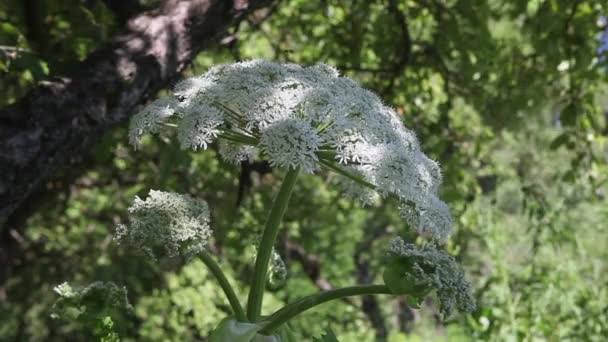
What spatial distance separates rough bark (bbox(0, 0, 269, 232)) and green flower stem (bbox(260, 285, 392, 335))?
0.65 m

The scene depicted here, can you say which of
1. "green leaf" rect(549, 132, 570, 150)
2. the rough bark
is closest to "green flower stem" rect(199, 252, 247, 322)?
the rough bark

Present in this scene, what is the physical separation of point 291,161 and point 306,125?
0.07 metres

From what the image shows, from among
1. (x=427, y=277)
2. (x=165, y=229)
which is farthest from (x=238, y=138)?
(x=427, y=277)

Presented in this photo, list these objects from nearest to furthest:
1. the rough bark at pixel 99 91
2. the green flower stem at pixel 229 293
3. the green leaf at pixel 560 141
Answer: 1. the green flower stem at pixel 229 293
2. the rough bark at pixel 99 91
3. the green leaf at pixel 560 141

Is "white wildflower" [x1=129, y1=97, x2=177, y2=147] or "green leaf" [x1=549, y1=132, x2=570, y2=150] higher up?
"green leaf" [x1=549, y1=132, x2=570, y2=150]

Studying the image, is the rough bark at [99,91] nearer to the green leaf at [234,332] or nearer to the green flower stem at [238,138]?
the green flower stem at [238,138]

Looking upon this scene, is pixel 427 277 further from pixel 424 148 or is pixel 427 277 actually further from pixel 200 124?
pixel 424 148

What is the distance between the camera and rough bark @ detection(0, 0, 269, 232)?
1.50m

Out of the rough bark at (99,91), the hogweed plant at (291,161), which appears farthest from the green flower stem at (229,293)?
the rough bark at (99,91)

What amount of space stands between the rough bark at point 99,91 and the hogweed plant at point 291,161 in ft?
1.00

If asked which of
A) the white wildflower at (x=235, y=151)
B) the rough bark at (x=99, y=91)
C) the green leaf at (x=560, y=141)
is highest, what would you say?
the green leaf at (x=560, y=141)

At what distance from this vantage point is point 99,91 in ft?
5.74

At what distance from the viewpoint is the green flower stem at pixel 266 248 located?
50.3 inches

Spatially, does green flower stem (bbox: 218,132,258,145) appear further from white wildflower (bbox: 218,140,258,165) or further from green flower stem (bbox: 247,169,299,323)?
white wildflower (bbox: 218,140,258,165)
